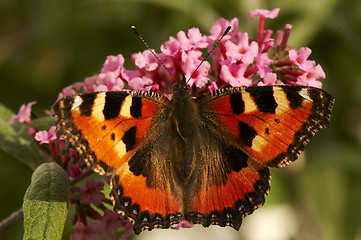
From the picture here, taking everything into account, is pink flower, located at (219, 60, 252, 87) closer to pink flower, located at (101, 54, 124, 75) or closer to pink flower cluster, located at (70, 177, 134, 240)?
pink flower, located at (101, 54, 124, 75)

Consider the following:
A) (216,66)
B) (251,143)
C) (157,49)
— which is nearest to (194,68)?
(216,66)

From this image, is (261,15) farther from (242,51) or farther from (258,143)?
(258,143)

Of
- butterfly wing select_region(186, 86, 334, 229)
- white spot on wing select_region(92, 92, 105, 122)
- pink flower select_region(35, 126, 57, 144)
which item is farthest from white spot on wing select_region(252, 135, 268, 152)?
pink flower select_region(35, 126, 57, 144)

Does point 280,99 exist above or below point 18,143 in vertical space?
above

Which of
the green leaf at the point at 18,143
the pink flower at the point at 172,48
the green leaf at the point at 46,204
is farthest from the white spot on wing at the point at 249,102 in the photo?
the green leaf at the point at 18,143

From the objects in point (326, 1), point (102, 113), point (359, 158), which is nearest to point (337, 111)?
point (359, 158)
